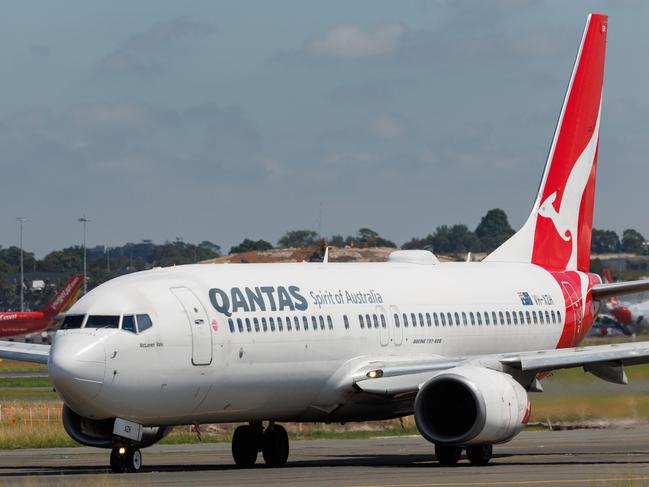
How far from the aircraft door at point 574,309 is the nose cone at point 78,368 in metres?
17.5

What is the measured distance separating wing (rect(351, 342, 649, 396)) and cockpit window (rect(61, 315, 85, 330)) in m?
7.01

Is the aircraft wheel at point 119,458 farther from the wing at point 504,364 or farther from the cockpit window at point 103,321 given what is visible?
the wing at point 504,364

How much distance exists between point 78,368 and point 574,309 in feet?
60.4

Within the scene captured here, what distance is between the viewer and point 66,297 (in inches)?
5022

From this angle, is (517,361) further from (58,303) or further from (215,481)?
(58,303)

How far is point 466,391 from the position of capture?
106ft

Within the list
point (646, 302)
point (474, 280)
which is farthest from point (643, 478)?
point (646, 302)

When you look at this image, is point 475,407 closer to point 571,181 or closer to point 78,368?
point 78,368

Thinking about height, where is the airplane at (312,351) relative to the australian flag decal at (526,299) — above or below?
below

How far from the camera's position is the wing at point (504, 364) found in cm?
3350

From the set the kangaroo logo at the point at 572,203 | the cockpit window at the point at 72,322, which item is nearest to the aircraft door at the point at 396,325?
the cockpit window at the point at 72,322

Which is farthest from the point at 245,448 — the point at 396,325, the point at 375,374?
the point at 396,325

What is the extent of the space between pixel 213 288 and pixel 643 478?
9.36 meters

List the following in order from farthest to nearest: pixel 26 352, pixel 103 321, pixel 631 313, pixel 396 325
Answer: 1. pixel 631 313
2. pixel 396 325
3. pixel 26 352
4. pixel 103 321
